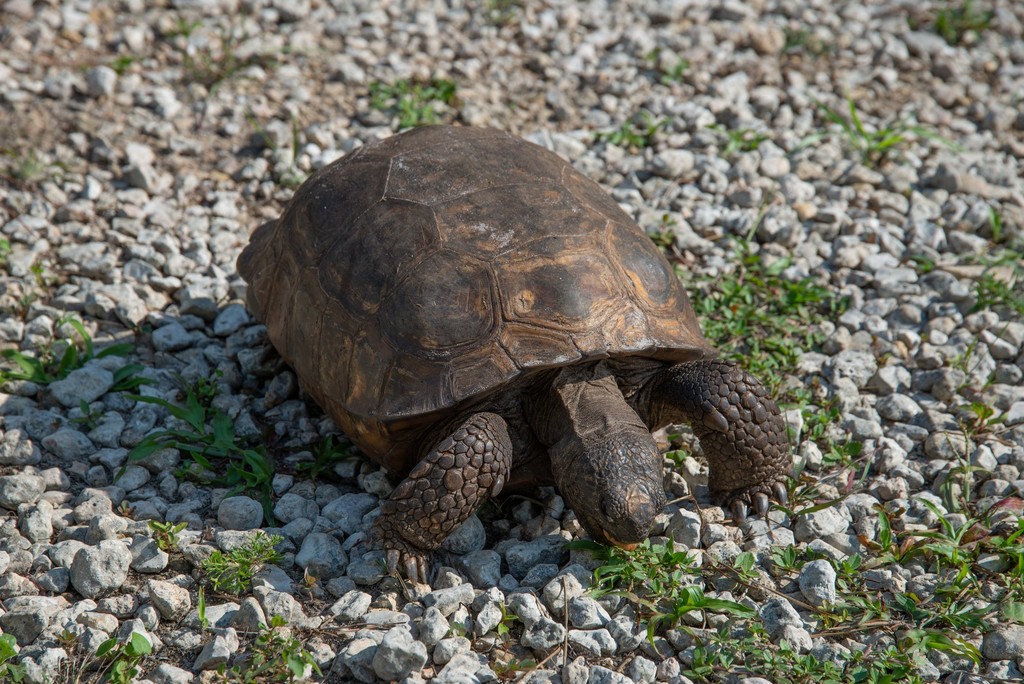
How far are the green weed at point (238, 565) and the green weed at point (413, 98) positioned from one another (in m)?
3.55

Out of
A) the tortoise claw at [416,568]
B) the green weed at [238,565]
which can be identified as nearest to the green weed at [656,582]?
the tortoise claw at [416,568]

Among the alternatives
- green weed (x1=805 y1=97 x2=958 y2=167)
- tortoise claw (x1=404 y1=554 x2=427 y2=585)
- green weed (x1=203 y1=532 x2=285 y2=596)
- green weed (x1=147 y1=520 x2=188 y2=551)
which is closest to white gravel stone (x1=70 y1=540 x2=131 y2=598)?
green weed (x1=147 y1=520 x2=188 y2=551)

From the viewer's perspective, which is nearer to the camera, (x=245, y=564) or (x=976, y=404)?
(x=245, y=564)

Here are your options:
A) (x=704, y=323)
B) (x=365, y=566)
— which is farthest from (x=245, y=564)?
(x=704, y=323)

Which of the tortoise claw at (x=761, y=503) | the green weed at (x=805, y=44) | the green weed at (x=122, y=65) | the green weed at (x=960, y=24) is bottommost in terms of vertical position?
the tortoise claw at (x=761, y=503)

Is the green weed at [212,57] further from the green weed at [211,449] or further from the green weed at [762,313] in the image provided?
the green weed at [762,313]

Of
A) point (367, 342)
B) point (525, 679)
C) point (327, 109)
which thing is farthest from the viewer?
point (327, 109)

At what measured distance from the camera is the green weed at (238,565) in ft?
12.8

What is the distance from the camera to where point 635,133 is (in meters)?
6.92

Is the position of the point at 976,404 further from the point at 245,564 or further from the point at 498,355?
the point at 245,564

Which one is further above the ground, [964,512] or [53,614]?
[964,512]

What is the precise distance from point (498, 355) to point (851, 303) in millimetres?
2567

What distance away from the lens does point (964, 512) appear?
4.43 metres

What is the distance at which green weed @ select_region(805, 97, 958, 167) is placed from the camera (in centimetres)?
673
